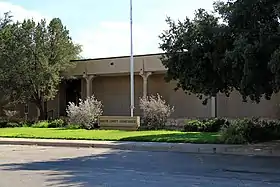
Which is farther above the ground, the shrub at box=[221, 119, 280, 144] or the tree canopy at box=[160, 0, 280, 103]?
the tree canopy at box=[160, 0, 280, 103]

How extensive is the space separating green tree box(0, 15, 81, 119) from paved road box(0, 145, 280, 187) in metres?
23.3

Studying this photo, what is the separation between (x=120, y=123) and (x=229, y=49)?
1468 cm

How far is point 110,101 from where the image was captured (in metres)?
44.9

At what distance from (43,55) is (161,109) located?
14000mm

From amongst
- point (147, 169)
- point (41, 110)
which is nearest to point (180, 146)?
point (147, 169)

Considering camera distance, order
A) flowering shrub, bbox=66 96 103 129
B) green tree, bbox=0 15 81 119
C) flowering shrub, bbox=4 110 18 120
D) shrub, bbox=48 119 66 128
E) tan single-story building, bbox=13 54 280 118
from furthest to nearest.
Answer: flowering shrub, bbox=4 110 18 120 → green tree, bbox=0 15 81 119 → tan single-story building, bbox=13 54 280 118 → shrub, bbox=48 119 66 128 → flowering shrub, bbox=66 96 103 129

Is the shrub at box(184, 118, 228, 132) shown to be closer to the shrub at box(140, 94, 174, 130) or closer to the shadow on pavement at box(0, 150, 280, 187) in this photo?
the shrub at box(140, 94, 174, 130)

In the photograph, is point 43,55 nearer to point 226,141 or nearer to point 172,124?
point 172,124

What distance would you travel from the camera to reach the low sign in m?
31.6

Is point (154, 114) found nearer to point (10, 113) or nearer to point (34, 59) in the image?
A: point (34, 59)

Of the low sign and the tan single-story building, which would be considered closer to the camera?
the low sign

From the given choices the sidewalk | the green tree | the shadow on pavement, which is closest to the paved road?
the shadow on pavement

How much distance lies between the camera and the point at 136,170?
1336 centimetres

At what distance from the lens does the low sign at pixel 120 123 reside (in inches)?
1245
